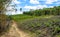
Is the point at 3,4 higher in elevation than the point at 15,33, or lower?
higher

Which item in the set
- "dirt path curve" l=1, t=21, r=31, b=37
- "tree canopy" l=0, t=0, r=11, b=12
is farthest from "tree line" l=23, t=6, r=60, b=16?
"tree canopy" l=0, t=0, r=11, b=12

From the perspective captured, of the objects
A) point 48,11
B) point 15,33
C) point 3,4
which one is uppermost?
point 3,4

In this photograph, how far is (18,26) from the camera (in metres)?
15.7

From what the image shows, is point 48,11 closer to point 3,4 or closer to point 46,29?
point 46,29

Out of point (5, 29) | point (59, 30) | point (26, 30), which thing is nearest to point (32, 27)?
point (26, 30)

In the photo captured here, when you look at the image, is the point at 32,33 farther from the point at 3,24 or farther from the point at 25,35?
the point at 3,24

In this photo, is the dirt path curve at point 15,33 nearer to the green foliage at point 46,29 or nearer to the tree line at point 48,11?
the green foliage at point 46,29

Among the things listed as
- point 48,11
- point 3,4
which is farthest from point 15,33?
point 48,11

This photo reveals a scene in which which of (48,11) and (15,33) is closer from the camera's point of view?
(15,33)

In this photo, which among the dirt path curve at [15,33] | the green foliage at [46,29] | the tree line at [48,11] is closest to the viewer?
the green foliage at [46,29]

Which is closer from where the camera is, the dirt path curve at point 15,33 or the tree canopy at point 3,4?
the tree canopy at point 3,4

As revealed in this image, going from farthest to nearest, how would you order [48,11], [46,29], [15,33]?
1. [48,11]
2. [15,33]
3. [46,29]

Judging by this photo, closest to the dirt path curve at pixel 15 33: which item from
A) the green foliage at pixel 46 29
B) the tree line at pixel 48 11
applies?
the green foliage at pixel 46 29

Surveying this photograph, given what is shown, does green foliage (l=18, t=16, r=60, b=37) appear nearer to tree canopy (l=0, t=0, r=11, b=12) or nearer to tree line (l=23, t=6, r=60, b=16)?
tree canopy (l=0, t=0, r=11, b=12)
